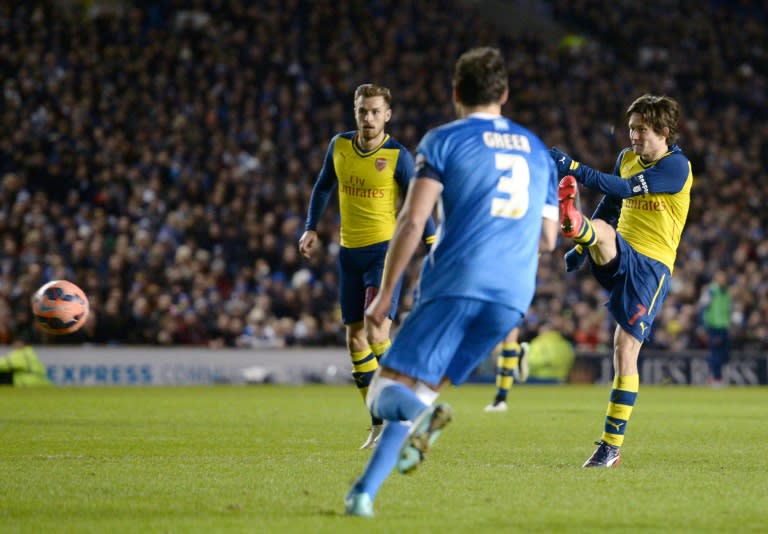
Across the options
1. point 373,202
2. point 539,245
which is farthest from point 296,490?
point 373,202

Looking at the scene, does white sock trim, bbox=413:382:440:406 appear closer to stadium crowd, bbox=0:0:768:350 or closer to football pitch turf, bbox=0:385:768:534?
football pitch turf, bbox=0:385:768:534

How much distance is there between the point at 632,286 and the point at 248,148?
19600 millimetres

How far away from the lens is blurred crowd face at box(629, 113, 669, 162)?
906 cm

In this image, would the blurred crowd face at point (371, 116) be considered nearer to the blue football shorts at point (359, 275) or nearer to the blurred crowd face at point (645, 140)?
the blue football shorts at point (359, 275)

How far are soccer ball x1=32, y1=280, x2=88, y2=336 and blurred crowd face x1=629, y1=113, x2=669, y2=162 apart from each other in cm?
751

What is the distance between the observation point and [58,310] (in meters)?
14.2

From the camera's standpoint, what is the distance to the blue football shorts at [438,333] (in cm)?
581

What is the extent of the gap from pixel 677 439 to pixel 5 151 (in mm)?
17737

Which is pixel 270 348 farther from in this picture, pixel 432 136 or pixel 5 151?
pixel 432 136

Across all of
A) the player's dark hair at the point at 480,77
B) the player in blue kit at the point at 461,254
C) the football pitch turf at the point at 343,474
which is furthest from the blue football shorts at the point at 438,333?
the player's dark hair at the point at 480,77

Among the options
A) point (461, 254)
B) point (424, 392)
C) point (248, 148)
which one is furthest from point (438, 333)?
point (248, 148)

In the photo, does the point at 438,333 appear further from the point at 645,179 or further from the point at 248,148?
the point at 248,148

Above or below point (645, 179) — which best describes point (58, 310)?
below

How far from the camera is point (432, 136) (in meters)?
5.89
